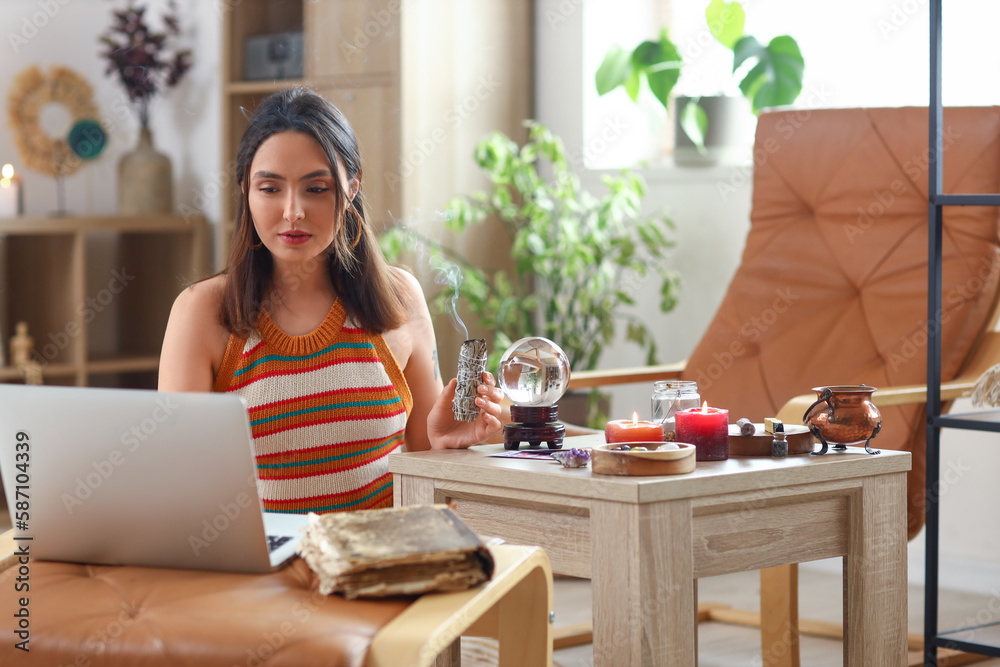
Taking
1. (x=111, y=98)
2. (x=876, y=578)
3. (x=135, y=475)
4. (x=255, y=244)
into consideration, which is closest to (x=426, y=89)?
(x=111, y=98)

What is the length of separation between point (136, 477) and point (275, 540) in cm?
18

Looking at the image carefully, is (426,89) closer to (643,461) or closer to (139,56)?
(139,56)

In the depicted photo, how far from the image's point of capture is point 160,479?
1.03 m

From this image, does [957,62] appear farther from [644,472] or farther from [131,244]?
[131,244]

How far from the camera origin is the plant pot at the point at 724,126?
3031mm

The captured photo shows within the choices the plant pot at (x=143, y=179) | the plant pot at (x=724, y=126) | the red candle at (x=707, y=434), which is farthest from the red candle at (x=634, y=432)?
the plant pot at (x=143, y=179)

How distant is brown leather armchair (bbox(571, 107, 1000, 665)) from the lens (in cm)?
221

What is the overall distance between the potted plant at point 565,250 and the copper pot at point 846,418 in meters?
1.66

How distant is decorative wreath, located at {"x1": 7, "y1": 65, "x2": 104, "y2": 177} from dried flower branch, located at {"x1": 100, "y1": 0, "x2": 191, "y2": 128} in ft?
0.43

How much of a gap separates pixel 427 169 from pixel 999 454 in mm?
1708

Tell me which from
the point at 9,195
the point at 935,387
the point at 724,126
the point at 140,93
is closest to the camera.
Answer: the point at 935,387

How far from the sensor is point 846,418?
1.37 metres

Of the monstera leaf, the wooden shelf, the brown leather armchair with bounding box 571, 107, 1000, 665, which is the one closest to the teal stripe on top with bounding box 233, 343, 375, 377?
the brown leather armchair with bounding box 571, 107, 1000, 665

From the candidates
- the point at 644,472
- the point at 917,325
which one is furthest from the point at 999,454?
the point at 644,472
